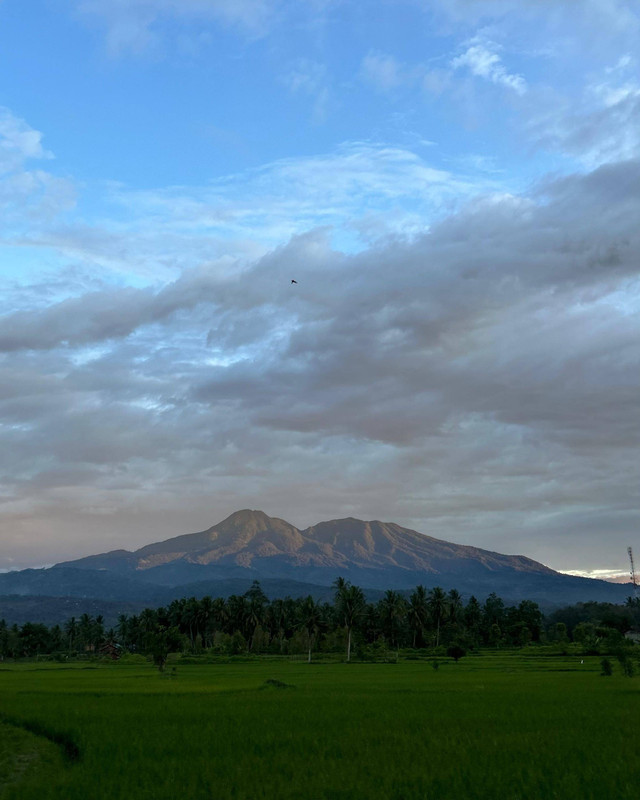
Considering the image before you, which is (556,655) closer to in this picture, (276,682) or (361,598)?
(361,598)

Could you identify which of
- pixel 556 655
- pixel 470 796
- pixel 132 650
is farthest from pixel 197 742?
pixel 132 650

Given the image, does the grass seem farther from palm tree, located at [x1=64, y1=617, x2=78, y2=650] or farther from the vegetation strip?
palm tree, located at [x1=64, y1=617, x2=78, y2=650]

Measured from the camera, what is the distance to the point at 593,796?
18719 mm

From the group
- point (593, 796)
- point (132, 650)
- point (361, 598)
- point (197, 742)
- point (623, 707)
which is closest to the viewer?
point (593, 796)

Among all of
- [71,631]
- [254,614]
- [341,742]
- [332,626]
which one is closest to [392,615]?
[332,626]

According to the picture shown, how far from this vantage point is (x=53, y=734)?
1224 inches

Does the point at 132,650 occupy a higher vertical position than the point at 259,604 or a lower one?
lower

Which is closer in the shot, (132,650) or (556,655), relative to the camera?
(556,655)

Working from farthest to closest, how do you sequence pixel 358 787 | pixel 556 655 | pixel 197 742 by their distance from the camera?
pixel 556 655
pixel 197 742
pixel 358 787

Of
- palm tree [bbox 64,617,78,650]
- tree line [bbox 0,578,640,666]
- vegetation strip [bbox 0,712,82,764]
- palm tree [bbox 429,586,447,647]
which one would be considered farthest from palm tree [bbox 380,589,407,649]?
vegetation strip [bbox 0,712,82,764]

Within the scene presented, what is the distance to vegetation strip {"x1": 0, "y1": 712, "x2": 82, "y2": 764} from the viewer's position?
2769cm

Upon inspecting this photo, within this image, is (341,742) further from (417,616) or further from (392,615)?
(417,616)

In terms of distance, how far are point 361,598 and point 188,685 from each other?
69.6 m

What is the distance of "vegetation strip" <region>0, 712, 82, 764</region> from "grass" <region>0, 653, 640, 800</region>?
0.11 meters
